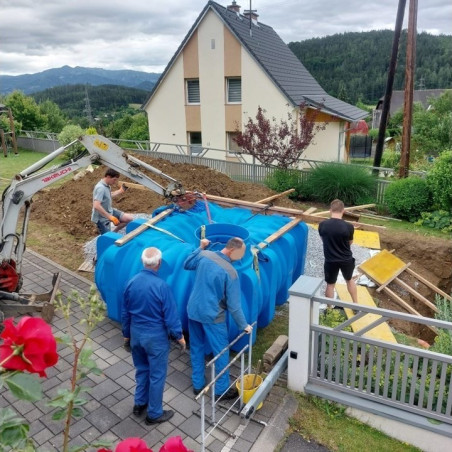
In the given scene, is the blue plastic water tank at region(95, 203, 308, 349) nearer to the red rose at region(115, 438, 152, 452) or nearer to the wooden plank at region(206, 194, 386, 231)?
the wooden plank at region(206, 194, 386, 231)

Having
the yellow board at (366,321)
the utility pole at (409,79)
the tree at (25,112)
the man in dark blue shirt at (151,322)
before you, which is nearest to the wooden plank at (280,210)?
the yellow board at (366,321)

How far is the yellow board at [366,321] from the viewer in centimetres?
593

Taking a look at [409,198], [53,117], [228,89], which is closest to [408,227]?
[409,198]

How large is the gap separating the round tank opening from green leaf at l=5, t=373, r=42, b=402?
16.8 ft

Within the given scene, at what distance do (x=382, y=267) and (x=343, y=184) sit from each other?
5.04 meters

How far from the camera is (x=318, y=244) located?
962 cm

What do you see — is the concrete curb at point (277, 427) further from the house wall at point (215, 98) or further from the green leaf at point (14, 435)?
the house wall at point (215, 98)

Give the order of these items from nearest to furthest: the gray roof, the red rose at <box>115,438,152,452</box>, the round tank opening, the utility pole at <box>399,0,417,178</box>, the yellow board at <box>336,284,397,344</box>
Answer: the red rose at <box>115,438,152,452</box> < the yellow board at <box>336,284,397,344</box> < the round tank opening < the utility pole at <box>399,0,417,178</box> < the gray roof

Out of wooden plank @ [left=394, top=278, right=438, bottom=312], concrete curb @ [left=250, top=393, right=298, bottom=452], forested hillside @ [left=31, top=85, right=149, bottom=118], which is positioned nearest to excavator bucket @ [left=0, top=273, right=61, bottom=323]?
concrete curb @ [left=250, top=393, right=298, bottom=452]

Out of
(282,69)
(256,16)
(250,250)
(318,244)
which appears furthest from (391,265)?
(256,16)

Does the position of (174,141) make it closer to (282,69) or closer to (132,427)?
(282,69)

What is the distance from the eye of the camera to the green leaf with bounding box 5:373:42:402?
3.37 feet

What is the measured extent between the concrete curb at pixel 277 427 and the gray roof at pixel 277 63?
15.9m

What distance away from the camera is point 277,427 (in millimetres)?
4465
